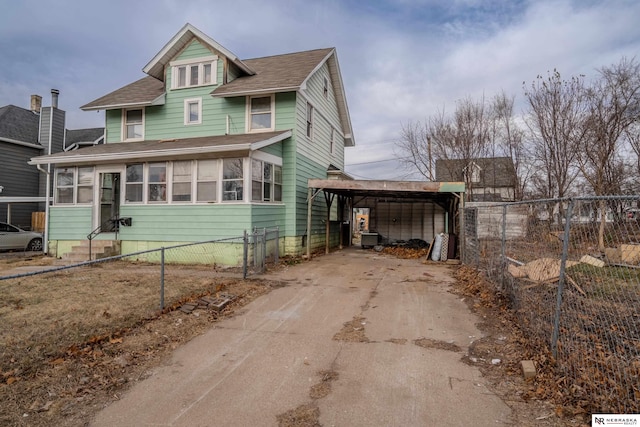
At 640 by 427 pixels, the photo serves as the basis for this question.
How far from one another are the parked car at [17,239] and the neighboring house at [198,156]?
3395 millimetres

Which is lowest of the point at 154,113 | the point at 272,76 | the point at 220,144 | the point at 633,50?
the point at 220,144

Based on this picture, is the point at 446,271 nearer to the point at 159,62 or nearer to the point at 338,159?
the point at 338,159

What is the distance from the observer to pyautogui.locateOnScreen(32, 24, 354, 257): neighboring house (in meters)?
10.8

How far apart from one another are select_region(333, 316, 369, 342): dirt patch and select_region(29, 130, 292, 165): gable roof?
6.19m

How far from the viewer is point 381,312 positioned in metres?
5.86

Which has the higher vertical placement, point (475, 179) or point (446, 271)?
point (475, 179)

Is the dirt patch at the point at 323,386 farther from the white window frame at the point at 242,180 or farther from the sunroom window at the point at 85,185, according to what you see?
the sunroom window at the point at 85,185

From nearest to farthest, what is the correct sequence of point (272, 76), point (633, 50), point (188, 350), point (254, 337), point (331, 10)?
point (188, 350) → point (254, 337) → point (331, 10) → point (272, 76) → point (633, 50)

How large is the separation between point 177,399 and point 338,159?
52.9 feet

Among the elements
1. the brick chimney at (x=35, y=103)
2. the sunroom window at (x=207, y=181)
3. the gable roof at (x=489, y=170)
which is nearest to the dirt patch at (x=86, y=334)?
the sunroom window at (x=207, y=181)

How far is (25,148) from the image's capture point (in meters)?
19.2

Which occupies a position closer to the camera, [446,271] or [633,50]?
[446,271]

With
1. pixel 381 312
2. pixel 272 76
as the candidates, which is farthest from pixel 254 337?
pixel 272 76

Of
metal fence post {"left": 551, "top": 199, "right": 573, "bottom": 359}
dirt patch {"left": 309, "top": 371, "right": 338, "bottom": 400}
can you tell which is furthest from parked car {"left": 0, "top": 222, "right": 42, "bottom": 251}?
metal fence post {"left": 551, "top": 199, "right": 573, "bottom": 359}
